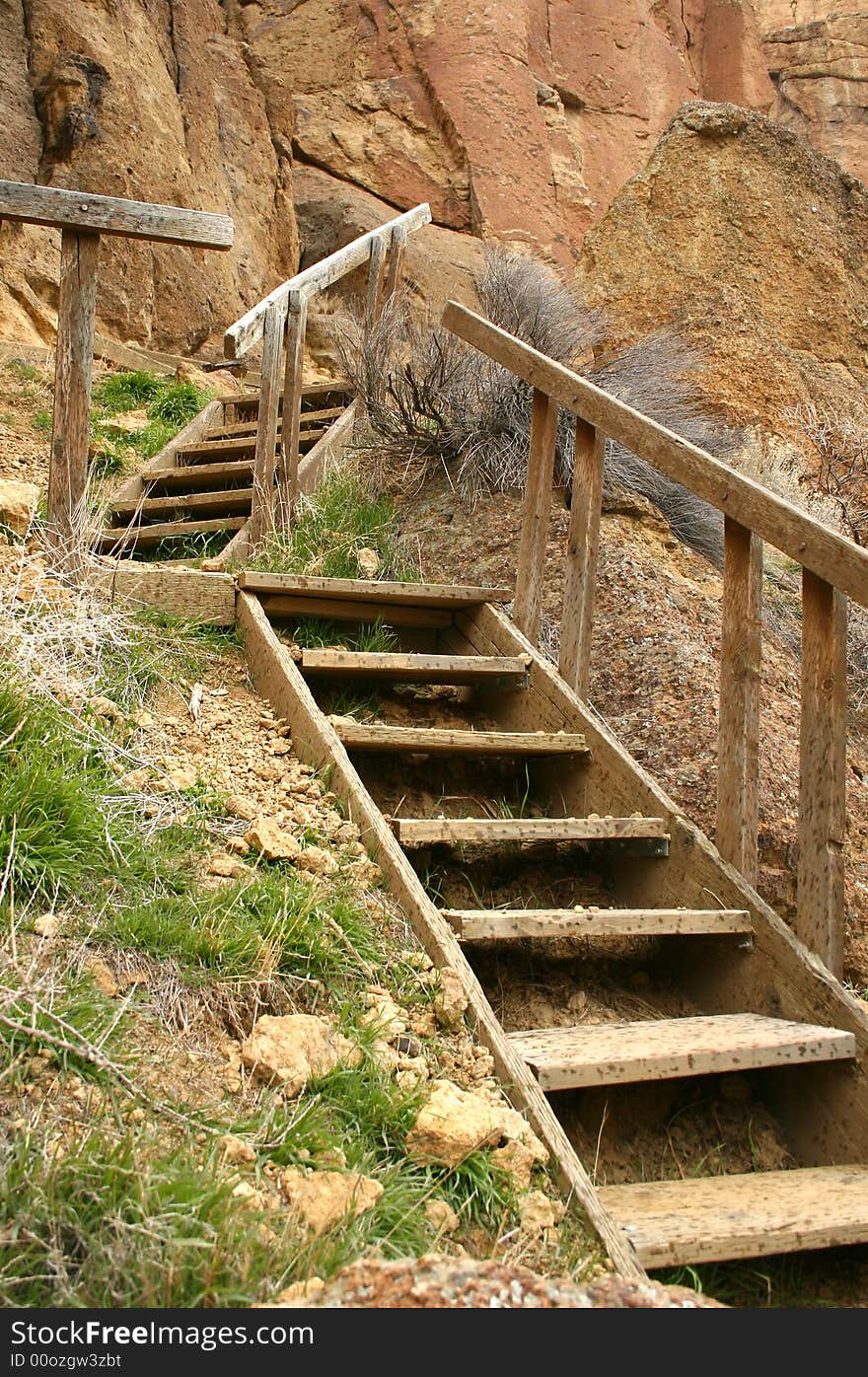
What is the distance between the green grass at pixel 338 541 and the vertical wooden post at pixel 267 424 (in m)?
0.19

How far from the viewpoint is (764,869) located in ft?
11.9

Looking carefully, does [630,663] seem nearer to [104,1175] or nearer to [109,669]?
[109,669]

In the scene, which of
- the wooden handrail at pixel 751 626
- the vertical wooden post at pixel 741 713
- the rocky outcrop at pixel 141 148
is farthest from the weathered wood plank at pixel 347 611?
the rocky outcrop at pixel 141 148

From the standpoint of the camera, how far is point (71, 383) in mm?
4148

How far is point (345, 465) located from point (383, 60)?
925 cm

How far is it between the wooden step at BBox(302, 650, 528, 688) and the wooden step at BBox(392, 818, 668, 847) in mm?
700

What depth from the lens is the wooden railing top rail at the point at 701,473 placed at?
300 centimetres

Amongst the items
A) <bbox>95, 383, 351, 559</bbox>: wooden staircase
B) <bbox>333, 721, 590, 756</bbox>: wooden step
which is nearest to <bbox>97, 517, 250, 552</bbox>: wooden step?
<bbox>95, 383, 351, 559</bbox>: wooden staircase

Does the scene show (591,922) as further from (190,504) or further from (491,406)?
(190,504)

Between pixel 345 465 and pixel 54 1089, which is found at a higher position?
pixel 345 465

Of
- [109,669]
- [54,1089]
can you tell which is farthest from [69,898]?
[109,669]

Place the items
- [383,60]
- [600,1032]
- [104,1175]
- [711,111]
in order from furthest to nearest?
[383,60] < [711,111] < [600,1032] < [104,1175]

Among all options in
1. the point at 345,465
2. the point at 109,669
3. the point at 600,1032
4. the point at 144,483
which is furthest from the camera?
the point at 144,483

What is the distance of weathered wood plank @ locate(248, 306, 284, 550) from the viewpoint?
17.6ft
